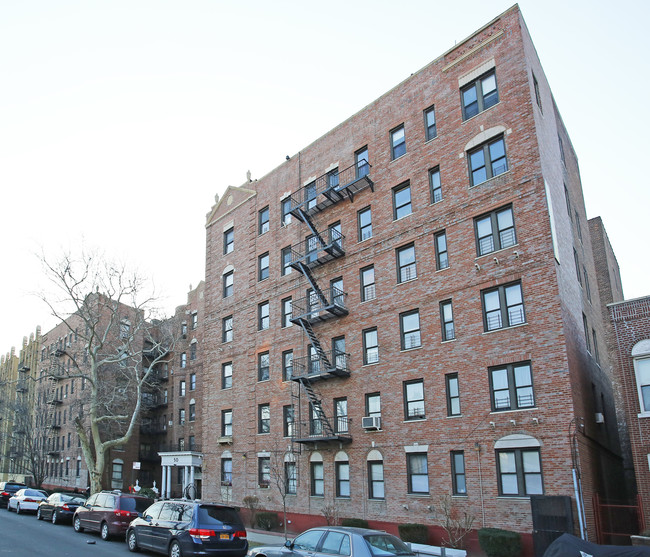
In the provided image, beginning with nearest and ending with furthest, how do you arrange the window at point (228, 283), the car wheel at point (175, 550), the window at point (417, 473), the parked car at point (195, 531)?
the parked car at point (195, 531)
the car wheel at point (175, 550)
the window at point (417, 473)
the window at point (228, 283)

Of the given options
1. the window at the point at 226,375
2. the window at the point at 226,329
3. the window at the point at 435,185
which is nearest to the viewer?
the window at the point at 435,185

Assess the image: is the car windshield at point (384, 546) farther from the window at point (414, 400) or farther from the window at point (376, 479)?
the window at point (376, 479)

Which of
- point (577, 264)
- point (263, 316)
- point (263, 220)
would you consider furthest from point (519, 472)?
point (263, 220)

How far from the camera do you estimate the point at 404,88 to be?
86.9 ft

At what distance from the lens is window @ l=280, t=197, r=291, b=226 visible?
3139 cm

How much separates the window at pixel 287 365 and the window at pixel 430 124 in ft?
40.8

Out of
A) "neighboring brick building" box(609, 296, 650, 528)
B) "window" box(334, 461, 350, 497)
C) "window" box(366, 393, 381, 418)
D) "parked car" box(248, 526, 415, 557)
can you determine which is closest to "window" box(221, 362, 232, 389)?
"window" box(334, 461, 350, 497)

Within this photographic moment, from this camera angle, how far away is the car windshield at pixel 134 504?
21844 mm

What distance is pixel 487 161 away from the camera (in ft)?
73.0

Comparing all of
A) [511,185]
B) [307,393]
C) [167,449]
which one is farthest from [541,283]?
[167,449]

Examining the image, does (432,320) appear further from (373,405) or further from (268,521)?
(268,521)

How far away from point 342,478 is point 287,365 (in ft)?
21.7

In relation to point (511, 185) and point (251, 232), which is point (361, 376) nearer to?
point (511, 185)

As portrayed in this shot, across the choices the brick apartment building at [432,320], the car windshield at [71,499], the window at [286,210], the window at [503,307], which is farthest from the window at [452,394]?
the car windshield at [71,499]
